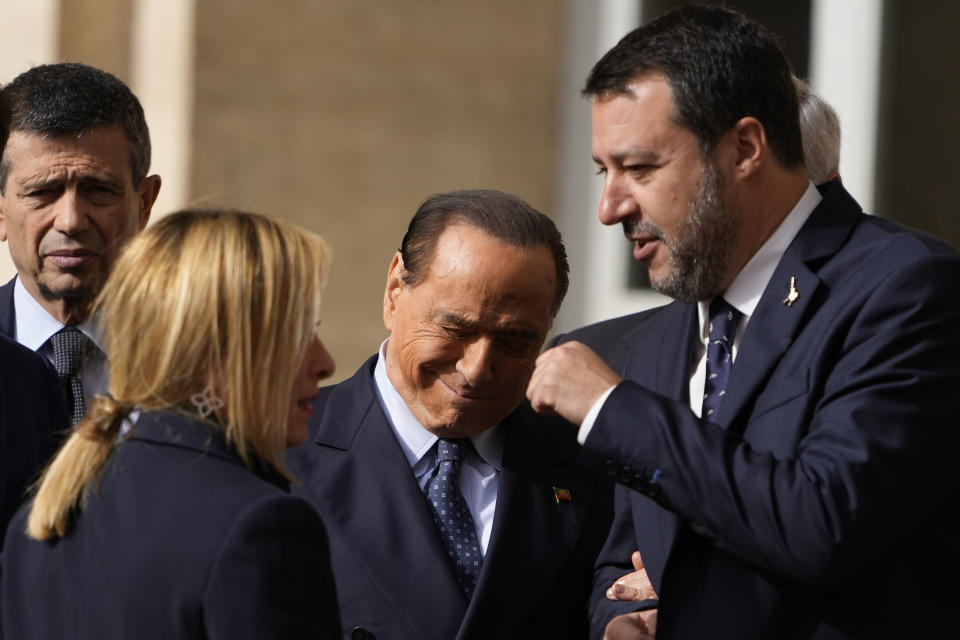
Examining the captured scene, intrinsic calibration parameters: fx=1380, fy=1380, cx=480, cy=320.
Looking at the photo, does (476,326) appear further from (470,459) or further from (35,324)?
(35,324)

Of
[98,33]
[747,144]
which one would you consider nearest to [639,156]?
[747,144]

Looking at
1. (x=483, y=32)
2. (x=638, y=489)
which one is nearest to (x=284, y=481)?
(x=638, y=489)

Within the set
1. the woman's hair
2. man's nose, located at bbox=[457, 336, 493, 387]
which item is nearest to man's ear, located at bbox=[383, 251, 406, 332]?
man's nose, located at bbox=[457, 336, 493, 387]

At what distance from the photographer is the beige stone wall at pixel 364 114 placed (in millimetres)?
5664

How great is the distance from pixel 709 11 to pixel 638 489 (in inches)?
38.4

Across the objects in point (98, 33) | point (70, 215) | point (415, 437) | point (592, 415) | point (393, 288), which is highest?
point (98, 33)

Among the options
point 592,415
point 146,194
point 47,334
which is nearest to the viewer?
point 592,415

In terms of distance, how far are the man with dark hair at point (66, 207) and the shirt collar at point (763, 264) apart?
1511 mm

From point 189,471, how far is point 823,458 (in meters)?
1.01

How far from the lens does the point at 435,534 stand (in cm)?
288

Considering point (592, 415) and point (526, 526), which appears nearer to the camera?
point (592, 415)

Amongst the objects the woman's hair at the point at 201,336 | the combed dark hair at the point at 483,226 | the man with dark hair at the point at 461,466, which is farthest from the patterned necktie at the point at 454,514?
the woman's hair at the point at 201,336

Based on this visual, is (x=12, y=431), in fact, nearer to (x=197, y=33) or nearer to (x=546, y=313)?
(x=546, y=313)

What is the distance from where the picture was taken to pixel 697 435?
90.4 inches
